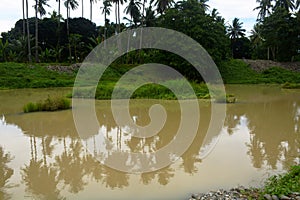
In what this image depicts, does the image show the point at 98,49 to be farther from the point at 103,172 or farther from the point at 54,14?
the point at 103,172

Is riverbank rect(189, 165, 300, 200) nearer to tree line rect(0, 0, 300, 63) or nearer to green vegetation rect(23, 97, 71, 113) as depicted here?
green vegetation rect(23, 97, 71, 113)

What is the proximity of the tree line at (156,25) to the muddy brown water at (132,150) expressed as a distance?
15276 mm

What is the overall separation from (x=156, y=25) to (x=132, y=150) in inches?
973

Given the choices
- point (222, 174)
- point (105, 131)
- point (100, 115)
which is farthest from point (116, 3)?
point (222, 174)

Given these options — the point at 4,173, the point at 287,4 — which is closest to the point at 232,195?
the point at 4,173

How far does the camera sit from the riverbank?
4131mm

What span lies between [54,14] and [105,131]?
30.2 m

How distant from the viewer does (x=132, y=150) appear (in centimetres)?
782

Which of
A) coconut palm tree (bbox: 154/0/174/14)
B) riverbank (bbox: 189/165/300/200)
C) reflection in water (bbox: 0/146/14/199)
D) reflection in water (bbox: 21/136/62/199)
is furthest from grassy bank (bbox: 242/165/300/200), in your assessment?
coconut palm tree (bbox: 154/0/174/14)

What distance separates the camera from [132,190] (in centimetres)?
521

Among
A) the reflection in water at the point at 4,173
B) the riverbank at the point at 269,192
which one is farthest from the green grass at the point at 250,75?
the riverbank at the point at 269,192

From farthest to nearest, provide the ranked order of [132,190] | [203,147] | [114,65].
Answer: [114,65] → [203,147] → [132,190]

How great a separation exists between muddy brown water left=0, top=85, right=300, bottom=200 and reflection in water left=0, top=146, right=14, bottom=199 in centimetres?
2

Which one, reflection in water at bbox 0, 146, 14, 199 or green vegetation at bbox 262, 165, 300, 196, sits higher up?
green vegetation at bbox 262, 165, 300, 196
